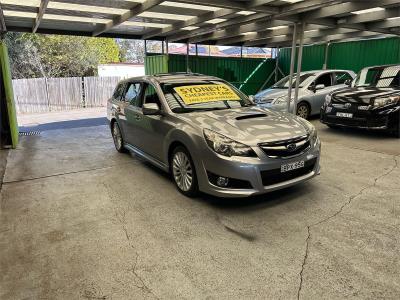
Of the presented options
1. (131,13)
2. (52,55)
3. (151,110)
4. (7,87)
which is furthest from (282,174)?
(52,55)

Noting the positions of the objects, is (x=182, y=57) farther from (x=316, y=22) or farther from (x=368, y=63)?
(x=368, y=63)

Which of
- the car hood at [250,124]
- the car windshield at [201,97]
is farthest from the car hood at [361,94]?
the car hood at [250,124]

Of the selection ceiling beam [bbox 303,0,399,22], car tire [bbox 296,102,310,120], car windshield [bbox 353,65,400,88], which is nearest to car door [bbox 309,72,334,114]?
car tire [bbox 296,102,310,120]

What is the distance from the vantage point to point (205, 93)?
4.48 meters

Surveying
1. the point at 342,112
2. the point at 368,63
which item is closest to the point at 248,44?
the point at 368,63

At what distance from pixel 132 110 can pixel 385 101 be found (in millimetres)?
5255

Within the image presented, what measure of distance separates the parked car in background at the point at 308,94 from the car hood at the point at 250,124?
4.78 m

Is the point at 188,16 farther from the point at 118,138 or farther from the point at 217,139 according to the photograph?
the point at 217,139

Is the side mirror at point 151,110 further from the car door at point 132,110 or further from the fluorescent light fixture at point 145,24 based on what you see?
the fluorescent light fixture at point 145,24

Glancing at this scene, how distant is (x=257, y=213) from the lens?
3.42 metres

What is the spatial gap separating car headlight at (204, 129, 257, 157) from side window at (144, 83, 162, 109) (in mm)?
1264

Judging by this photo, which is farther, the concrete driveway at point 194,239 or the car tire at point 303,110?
the car tire at point 303,110

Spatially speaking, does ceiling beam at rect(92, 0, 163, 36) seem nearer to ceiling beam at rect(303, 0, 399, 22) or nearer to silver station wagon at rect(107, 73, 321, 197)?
silver station wagon at rect(107, 73, 321, 197)

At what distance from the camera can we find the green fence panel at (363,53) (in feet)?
35.2
